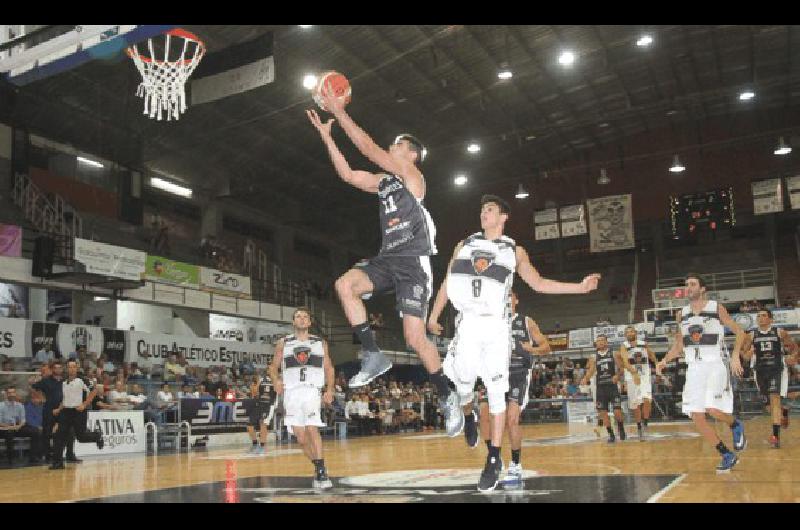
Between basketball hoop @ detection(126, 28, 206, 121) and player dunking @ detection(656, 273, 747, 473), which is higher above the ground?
basketball hoop @ detection(126, 28, 206, 121)

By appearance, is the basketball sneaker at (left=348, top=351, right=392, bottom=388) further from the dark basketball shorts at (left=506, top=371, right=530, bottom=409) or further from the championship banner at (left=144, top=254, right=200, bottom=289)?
the championship banner at (left=144, top=254, right=200, bottom=289)

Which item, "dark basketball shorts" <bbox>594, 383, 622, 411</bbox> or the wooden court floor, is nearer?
the wooden court floor

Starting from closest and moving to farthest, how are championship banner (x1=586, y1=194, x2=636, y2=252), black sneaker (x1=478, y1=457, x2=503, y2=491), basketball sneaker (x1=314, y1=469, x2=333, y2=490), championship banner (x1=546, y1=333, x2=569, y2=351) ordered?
black sneaker (x1=478, y1=457, x2=503, y2=491)
basketball sneaker (x1=314, y1=469, x2=333, y2=490)
championship banner (x1=586, y1=194, x2=636, y2=252)
championship banner (x1=546, y1=333, x2=569, y2=351)

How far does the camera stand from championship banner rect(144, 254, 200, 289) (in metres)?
22.3

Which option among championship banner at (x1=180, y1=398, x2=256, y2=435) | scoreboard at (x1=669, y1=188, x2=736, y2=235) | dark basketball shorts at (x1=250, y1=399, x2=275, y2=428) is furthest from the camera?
scoreboard at (x1=669, y1=188, x2=736, y2=235)

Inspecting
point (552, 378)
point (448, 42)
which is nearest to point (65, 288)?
point (448, 42)

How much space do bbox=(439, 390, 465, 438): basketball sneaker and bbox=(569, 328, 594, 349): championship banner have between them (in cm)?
2394

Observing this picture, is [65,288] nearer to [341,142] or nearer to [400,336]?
[341,142]

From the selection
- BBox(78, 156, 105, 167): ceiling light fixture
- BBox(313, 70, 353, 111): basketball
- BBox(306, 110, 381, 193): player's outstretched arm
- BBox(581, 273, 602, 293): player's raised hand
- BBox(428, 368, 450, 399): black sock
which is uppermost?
BBox(78, 156, 105, 167): ceiling light fixture

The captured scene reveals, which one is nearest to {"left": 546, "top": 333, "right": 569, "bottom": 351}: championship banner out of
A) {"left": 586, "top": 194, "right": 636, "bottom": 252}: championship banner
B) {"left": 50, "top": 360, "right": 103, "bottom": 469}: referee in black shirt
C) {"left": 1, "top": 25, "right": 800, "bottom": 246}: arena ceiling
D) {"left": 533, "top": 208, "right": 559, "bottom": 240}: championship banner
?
{"left": 533, "top": 208, "right": 559, "bottom": 240}: championship banner

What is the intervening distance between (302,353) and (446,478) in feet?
6.08

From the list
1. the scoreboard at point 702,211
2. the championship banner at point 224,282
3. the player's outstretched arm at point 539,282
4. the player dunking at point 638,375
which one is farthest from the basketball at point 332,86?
the scoreboard at point 702,211

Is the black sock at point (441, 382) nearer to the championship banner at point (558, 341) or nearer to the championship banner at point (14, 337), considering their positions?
the championship banner at point (14, 337)
